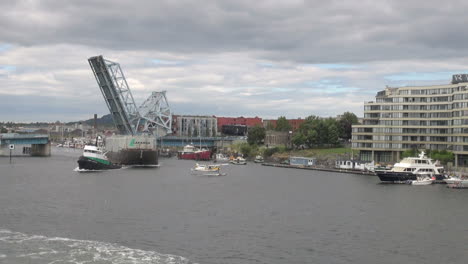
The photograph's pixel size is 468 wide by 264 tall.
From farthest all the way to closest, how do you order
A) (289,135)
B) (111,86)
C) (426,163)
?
(289,135), (111,86), (426,163)

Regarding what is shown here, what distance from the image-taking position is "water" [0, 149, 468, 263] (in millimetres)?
23828

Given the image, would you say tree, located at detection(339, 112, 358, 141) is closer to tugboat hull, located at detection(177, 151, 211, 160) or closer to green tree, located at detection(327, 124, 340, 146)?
Answer: green tree, located at detection(327, 124, 340, 146)

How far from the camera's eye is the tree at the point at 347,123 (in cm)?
10805

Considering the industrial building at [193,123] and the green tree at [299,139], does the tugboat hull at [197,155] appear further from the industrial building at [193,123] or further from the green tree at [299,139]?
the industrial building at [193,123]

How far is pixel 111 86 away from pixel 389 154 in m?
37.9

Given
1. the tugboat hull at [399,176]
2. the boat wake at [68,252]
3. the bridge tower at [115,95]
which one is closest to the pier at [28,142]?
the bridge tower at [115,95]

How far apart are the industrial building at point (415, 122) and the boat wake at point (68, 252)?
50112mm

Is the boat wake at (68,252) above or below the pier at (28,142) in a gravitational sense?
below

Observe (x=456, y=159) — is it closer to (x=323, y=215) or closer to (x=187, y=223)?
(x=323, y=215)

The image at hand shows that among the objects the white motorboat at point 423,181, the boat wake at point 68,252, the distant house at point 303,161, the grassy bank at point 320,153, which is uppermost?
the grassy bank at point 320,153

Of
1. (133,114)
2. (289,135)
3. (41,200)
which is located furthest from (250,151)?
(41,200)

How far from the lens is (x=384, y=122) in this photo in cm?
7450

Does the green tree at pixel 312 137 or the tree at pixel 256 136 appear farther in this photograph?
the tree at pixel 256 136

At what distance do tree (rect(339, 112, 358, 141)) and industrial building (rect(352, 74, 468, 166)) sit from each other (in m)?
29.0
